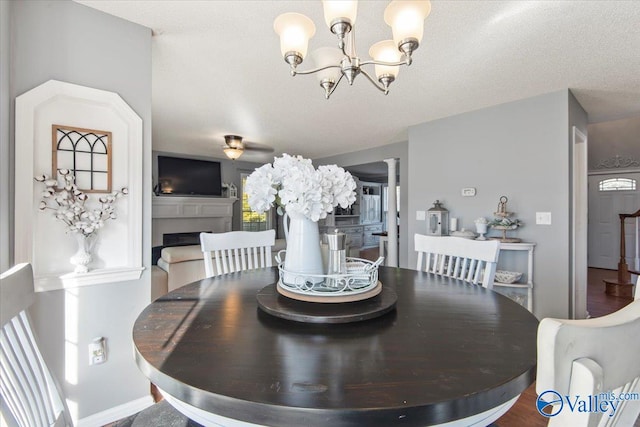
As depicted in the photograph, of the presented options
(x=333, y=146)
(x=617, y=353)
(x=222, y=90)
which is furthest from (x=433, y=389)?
(x=333, y=146)

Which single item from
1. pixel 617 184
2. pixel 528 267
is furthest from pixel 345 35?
pixel 617 184

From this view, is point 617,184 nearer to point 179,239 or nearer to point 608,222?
point 608,222

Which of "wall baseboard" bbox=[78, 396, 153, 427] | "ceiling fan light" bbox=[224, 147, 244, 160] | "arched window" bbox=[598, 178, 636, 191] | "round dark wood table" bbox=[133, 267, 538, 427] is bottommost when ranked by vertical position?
"wall baseboard" bbox=[78, 396, 153, 427]

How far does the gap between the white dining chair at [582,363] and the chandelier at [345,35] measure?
1127mm

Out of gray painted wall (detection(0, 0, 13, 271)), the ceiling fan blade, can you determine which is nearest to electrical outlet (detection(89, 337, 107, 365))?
gray painted wall (detection(0, 0, 13, 271))

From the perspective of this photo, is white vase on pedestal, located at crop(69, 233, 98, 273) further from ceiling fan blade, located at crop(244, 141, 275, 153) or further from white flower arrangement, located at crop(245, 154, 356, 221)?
ceiling fan blade, located at crop(244, 141, 275, 153)

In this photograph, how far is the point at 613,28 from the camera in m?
1.77

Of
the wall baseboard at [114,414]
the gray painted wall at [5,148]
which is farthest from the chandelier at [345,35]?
the wall baseboard at [114,414]

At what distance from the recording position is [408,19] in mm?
1172

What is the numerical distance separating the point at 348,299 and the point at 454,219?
8.86ft

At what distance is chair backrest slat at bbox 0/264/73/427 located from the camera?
29.7 inches

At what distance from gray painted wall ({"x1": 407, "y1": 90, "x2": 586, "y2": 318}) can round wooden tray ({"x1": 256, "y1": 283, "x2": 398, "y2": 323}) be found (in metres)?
2.44

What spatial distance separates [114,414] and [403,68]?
9.62 ft

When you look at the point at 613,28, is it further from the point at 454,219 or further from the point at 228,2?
the point at 228,2
